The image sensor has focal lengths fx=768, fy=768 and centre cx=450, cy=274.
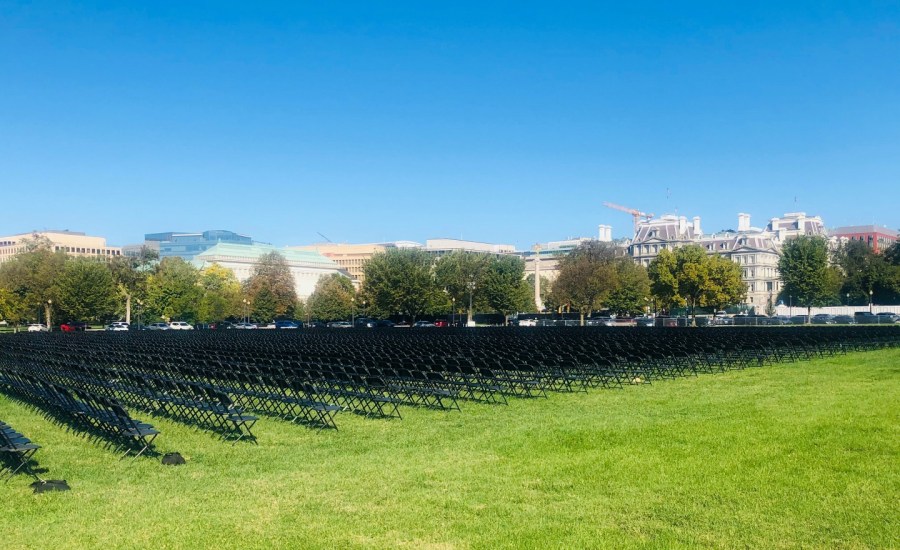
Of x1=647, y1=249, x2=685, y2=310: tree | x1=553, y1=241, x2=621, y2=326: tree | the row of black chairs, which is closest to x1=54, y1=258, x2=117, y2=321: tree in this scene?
x1=553, y1=241, x2=621, y2=326: tree

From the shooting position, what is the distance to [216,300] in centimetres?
8625

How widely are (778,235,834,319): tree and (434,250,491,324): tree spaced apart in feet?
112

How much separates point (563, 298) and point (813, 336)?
46.9 metres

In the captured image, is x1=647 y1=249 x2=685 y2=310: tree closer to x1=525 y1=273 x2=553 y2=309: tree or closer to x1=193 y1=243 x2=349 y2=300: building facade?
x1=525 y1=273 x2=553 y2=309: tree

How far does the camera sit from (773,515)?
770 centimetres

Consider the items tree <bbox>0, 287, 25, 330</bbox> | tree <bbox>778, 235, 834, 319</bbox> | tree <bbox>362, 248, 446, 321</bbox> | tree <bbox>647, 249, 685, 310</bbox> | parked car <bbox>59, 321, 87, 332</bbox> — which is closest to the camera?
parked car <bbox>59, 321, 87, 332</bbox>

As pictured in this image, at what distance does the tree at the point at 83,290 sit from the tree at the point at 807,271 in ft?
239

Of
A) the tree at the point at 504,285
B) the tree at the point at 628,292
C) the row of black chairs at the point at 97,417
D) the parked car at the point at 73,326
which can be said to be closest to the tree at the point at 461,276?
the tree at the point at 504,285

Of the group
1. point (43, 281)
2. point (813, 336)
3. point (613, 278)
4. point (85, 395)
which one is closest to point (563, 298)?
point (613, 278)

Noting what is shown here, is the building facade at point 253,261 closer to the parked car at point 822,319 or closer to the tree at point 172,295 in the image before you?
the tree at point 172,295

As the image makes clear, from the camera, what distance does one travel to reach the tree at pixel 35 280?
74250 mm

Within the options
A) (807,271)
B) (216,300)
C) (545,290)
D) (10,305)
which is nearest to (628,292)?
(545,290)

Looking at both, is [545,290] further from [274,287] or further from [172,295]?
[172,295]

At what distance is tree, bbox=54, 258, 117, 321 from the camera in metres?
71.8
